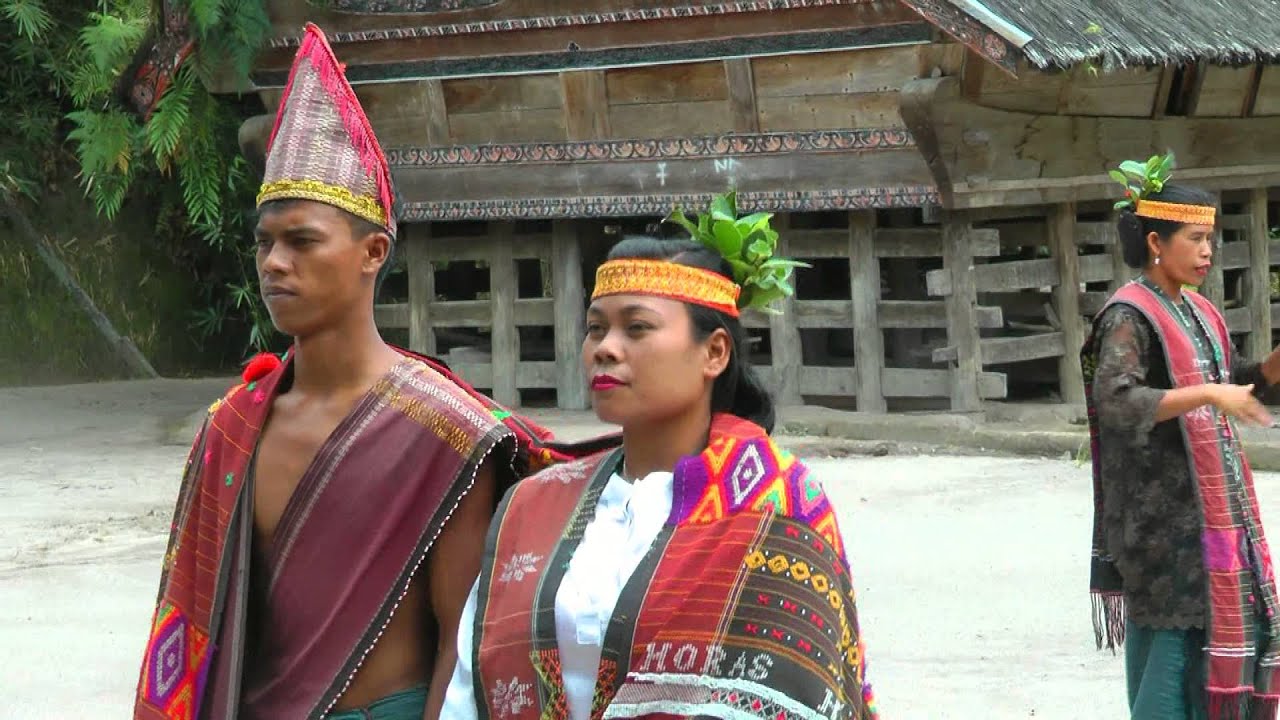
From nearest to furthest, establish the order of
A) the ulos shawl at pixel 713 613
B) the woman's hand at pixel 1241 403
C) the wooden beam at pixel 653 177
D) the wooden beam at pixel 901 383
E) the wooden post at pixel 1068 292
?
1. the ulos shawl at pixel 713 613
2. the woman's hand at pixel 1241 403
3. the wooden beam at pixel 653 177
4. the wooden beam at pixel 901 383
5. the wooden post at pixel 1068 292

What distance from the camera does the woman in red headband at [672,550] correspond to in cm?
279

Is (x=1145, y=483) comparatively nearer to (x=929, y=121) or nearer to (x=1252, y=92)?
(x=929, y=121)

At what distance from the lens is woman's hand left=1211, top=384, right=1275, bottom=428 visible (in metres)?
4.55

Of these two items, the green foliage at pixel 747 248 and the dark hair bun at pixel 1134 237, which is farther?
the dark hair bun at pixel 1134 237

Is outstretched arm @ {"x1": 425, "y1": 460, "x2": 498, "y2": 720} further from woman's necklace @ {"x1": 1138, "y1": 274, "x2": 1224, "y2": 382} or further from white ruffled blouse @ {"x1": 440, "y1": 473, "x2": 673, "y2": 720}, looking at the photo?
woman's necklace @ {"x1": 1138, "y1": 274, "x2": 1224, "y2": 382}

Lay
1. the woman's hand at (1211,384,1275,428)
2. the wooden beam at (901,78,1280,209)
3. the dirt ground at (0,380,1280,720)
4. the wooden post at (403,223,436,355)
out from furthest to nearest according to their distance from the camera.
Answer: the wooden post at (403,223,436,355)
the wooden beam at (901,78,1280,209)
the dirt ground at (0,380,1280,720)
the woman's hand at (1211,384,1275,428)

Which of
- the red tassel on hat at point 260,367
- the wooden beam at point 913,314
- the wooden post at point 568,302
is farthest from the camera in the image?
the wooden post at point 568,302

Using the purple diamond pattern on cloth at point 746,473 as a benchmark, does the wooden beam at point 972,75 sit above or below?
above

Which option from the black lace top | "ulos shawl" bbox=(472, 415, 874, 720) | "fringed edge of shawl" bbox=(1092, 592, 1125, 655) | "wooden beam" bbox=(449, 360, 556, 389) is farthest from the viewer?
"wooden beam" bbox=(449, 360, 556, 389)

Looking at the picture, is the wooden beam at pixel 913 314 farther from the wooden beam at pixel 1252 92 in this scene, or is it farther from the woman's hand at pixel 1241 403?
the woman's hand at pixel 1241 403

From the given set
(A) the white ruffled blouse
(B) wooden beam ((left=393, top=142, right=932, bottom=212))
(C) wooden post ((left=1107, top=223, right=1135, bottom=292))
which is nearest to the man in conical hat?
(A) the white ruffled blouse

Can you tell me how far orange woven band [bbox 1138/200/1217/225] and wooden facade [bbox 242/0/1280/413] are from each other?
4974mm

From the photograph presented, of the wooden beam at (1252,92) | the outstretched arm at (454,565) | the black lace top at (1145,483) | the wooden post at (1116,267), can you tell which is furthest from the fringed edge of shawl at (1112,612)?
the wooden beam at (1252,92)

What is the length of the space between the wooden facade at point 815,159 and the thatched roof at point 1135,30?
17 cm
